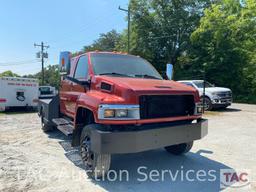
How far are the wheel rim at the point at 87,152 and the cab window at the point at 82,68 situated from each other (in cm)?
140

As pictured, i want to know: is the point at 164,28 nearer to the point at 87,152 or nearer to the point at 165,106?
the point at 165,106

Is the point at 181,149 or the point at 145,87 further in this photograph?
the point at 181,149

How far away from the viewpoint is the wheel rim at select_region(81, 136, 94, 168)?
448cm

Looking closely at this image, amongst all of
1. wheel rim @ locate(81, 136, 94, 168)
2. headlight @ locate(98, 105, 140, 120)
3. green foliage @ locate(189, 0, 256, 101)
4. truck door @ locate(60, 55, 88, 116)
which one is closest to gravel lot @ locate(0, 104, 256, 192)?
wheel rim @ locate(81, 136, 94, 168)

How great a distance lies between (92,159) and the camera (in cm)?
444

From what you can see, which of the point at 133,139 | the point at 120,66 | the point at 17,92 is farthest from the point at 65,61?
the point at 17,92

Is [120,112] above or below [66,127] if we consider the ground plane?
above

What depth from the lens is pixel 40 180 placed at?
14.5ft

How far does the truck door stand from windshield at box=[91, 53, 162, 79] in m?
0.31

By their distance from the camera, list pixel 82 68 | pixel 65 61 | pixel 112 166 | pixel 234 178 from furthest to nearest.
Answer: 1. pixel 82 68
2. pixel 65 61
3. pixel 112 166
4. pixel 234 178

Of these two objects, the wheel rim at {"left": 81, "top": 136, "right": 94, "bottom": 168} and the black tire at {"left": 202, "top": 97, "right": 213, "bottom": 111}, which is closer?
the wheel rim at {"left": 81, "top": 136, "right": 94, "bottom": 168}

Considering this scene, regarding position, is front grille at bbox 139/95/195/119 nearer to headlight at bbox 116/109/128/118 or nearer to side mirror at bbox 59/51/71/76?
headlight at bbox 116/109/128/118

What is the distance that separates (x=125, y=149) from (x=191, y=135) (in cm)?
143

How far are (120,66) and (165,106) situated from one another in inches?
60.0
